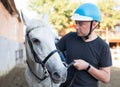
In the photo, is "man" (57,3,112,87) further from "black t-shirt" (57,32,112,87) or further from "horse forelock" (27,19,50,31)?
"horse forelock" (27,19,50,31)

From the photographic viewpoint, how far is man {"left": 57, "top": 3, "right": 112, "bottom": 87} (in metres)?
3.54

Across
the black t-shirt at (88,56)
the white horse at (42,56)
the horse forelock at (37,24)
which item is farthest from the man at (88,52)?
the horse forelock at (37,24)

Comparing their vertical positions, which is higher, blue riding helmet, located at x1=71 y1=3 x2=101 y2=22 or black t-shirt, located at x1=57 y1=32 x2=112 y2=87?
blue riding helmet, located at x1=71 y1=3 x2=101 y2=22

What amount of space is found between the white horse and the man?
15 centimetres

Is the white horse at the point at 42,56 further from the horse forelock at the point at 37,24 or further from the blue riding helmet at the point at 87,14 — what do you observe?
the blue riding helmet at the point at 87,14

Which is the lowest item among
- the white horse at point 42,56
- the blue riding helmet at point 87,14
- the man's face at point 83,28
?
the white horse at point 42,56

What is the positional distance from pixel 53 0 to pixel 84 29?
34.0 metres

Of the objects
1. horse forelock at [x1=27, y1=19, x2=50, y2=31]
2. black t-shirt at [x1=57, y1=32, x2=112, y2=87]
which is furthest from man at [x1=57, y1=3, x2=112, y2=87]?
horse forelock at [x1=27, y1=19, x2=50, y2=31]

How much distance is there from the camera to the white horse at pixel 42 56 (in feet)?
11.8

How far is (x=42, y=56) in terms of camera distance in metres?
3.79

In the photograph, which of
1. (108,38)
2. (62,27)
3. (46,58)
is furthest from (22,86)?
(108,38)

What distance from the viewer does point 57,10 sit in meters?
36.2

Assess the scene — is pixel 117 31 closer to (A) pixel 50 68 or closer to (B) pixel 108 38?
(B) pixel 108 38

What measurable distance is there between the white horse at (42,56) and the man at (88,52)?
149 mm
